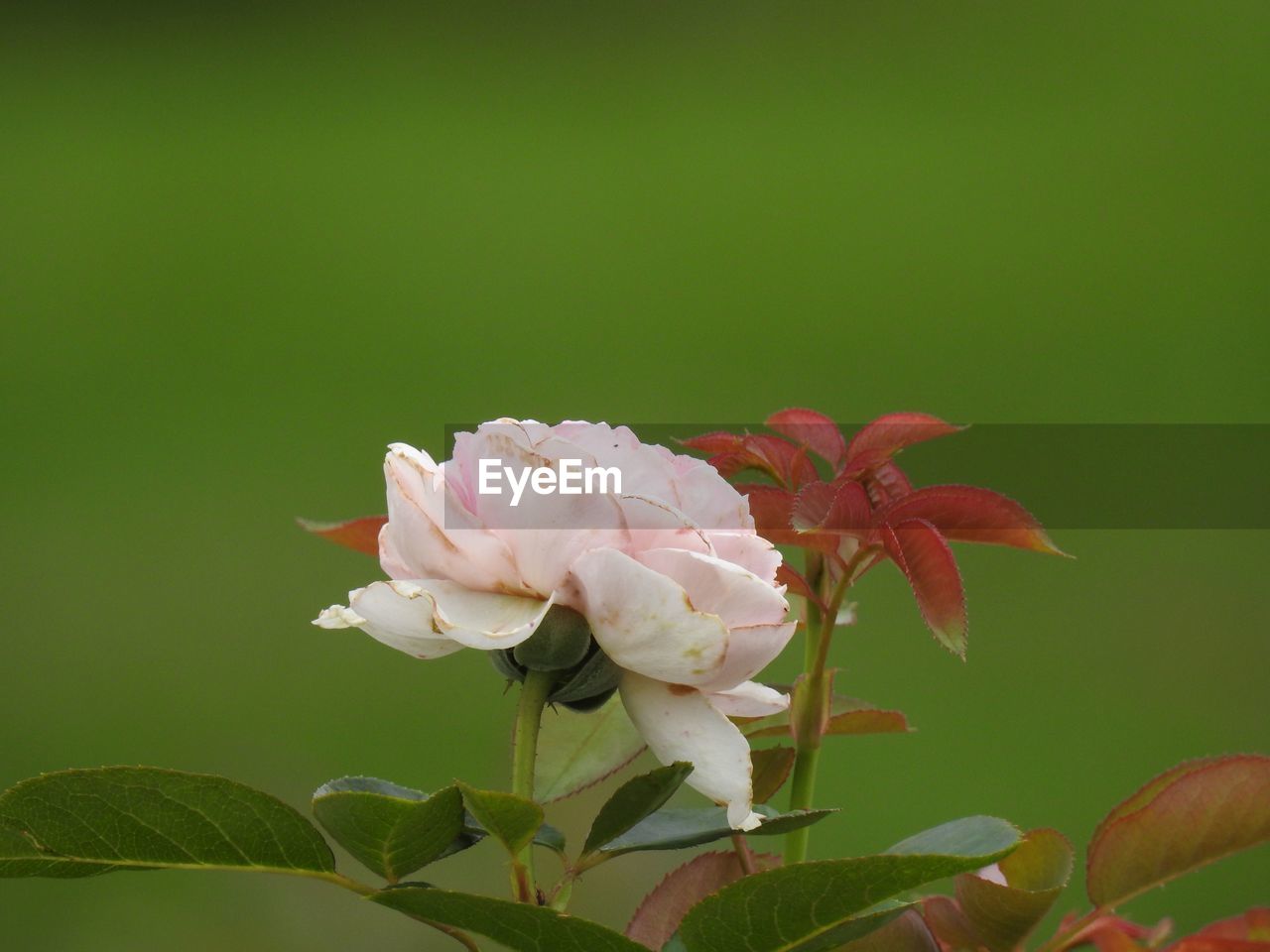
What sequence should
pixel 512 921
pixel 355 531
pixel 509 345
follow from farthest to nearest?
pixel 509 345, pixel 355 531, pixel 512 921

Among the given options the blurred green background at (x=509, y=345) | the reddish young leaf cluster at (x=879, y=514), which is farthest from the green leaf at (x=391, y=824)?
the blurred green background at (x=509, y=345)

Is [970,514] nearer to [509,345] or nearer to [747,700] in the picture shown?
[747,700]

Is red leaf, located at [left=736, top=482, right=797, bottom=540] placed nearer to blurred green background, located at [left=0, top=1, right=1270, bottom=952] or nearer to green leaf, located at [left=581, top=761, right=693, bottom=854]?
green leaf, located at [left=581, top=761, right=693, bottom=854]

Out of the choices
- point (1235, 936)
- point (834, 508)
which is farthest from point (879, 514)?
point (1235, 936)

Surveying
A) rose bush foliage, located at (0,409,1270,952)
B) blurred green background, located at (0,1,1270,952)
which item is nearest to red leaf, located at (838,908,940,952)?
rose bush foliage, located at (0,409,1270,952)

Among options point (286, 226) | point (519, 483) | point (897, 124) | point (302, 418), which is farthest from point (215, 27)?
point (519, 483)
